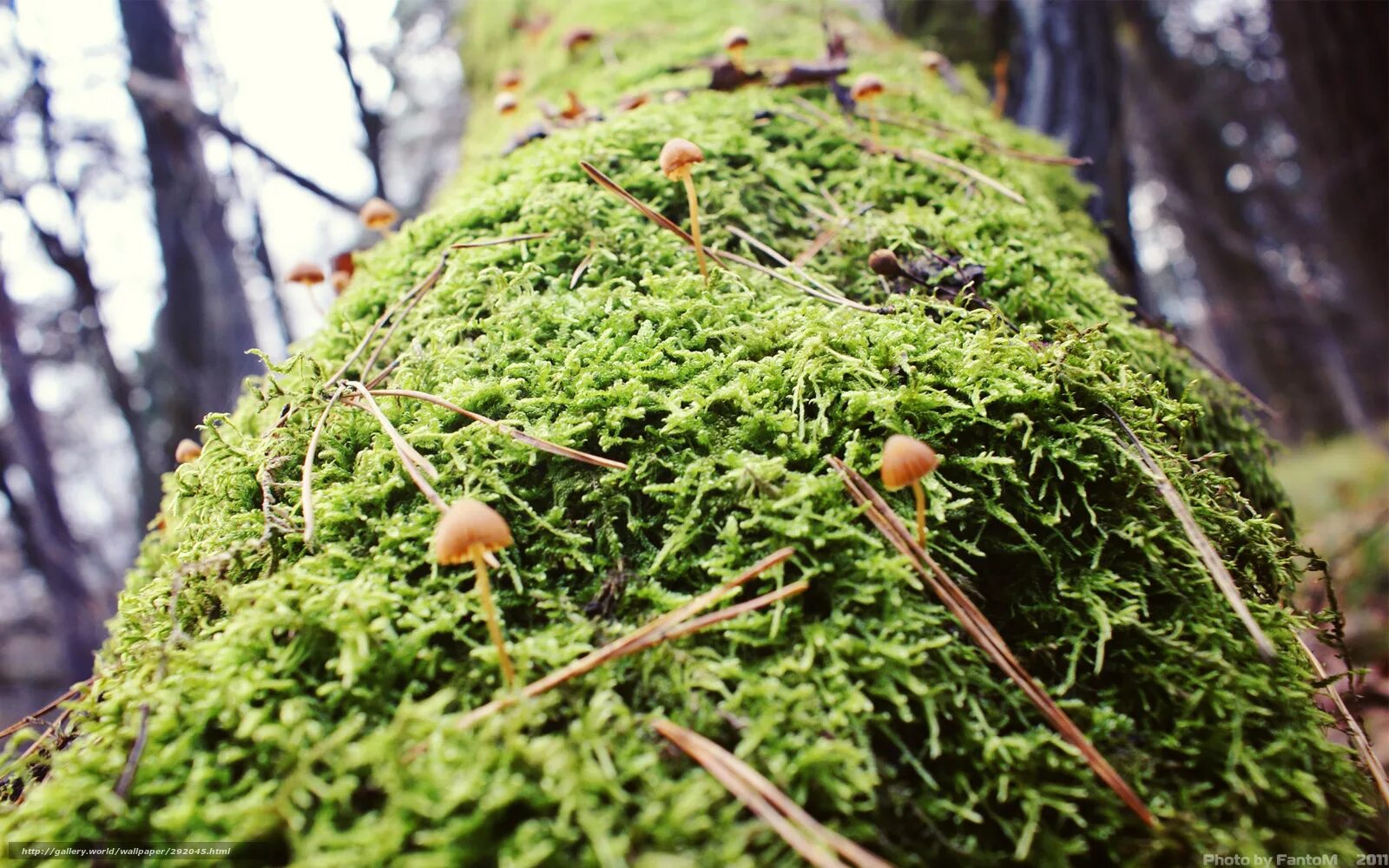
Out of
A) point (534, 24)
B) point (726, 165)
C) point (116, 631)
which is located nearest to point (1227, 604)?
point (726, 165)

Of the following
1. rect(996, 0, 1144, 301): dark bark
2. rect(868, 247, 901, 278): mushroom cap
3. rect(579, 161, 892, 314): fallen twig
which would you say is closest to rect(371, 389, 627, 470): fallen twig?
rect(579, 161, 892, 314): fallen twig

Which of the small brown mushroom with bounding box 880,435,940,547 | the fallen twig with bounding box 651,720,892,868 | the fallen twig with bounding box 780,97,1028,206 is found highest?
the fallen twig with bounding box 780,97,1028,206

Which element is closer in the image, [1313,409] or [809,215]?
[809,215]

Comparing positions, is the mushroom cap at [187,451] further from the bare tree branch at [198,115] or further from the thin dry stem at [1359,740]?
the bare tree branch at [198,115]

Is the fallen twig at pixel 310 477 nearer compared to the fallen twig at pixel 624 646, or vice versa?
the fallen twig at pixel 624 646

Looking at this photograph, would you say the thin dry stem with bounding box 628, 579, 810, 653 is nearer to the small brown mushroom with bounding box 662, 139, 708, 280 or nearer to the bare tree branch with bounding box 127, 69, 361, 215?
the small brown mushroom with bounding box 662, 139, 708, 280

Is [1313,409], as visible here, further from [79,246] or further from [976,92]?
[79,246]

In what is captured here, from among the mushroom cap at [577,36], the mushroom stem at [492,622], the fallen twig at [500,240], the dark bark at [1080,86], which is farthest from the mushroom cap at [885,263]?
the mushroom cap at [577,36]
